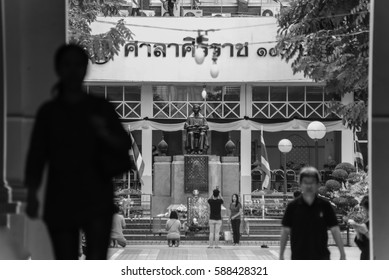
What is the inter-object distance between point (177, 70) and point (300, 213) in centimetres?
2126

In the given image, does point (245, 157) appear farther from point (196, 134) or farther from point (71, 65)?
point (71, 65)

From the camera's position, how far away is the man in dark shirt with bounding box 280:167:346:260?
14.6 feet

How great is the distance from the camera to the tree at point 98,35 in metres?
9.71

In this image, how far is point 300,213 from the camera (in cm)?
445

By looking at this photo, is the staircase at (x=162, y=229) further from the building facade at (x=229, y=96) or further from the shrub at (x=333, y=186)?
the building facade at (x=229, y=96)

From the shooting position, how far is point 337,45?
1099cm

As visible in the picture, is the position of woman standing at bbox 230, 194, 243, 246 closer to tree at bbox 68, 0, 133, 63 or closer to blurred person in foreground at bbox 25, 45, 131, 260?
tree at bbox 68, 0, 133, 63

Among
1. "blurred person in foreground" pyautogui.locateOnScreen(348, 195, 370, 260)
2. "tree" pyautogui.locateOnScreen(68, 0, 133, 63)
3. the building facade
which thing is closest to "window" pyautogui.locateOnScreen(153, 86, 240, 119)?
the building facade

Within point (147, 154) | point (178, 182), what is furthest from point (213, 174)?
point (147, 154)

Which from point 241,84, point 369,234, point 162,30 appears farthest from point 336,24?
point 241,84

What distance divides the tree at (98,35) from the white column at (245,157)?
13.3 m

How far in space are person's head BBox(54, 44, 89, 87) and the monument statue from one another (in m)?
19.6
